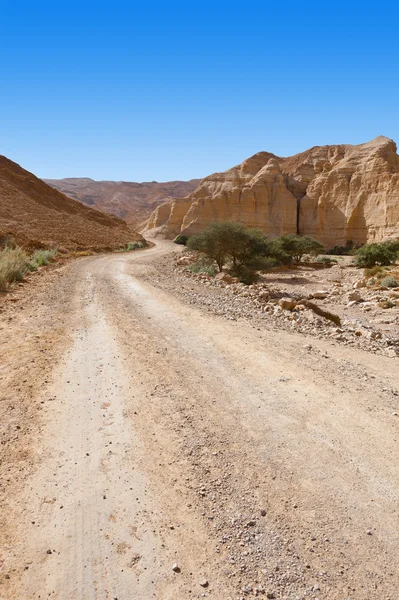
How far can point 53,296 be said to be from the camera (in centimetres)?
1196

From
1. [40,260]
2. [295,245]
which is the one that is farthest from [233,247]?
[295,245]

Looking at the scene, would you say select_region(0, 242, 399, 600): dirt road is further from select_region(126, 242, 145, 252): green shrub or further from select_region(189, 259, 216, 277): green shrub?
select_region(126, 242, 145, 252): green shrub

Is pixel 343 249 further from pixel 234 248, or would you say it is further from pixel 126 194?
pixel 126 194

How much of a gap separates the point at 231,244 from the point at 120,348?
17.3 m

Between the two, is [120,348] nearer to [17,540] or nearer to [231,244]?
[17,540]

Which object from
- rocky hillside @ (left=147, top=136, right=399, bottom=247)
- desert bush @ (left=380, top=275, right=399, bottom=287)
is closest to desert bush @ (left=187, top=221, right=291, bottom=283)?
desert bush @ (left=380, top=275, right=399, bottom=287)

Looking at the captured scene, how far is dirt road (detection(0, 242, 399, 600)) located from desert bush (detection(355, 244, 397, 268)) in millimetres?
27972

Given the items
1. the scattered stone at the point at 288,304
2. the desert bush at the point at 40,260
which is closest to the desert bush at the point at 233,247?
the desert bush at the point at 40,260

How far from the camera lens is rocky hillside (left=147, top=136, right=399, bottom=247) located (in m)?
48.6

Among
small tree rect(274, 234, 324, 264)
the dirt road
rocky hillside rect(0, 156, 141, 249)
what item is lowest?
the dirt road

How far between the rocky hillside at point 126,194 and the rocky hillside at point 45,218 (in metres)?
57.0

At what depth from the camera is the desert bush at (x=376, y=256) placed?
31.9m

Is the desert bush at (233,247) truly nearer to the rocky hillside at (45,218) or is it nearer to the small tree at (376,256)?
the small tree at (376,256)

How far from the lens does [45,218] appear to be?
1599 inches
